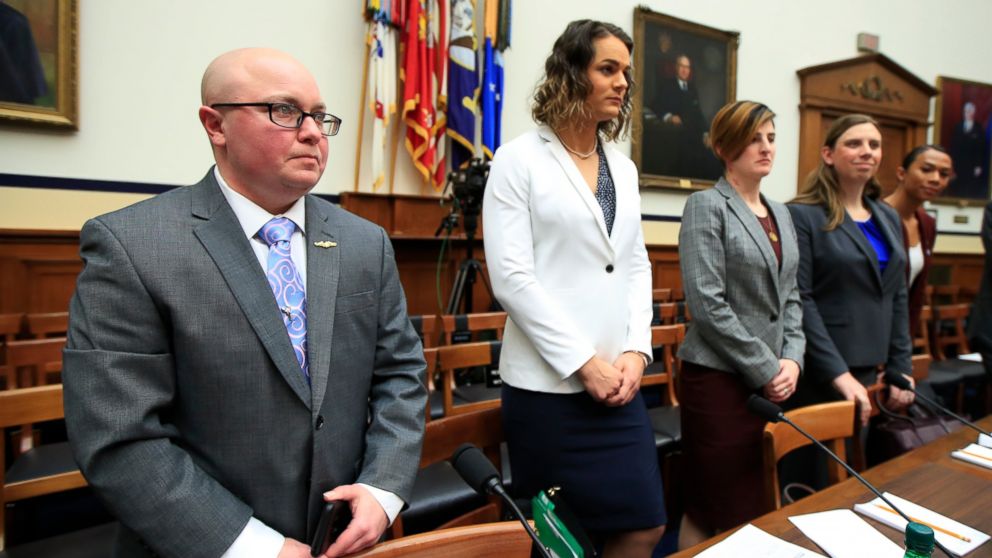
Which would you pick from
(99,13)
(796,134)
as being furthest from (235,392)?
(796,134)

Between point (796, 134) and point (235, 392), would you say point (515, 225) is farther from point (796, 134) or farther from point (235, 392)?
point (796, 134)

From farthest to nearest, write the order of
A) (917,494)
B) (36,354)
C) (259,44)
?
1. (259,44)
2. (36,354)
3. (917,494)

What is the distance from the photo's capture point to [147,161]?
3762mm

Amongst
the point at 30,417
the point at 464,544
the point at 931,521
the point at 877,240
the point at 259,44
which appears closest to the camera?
the point at 464,544

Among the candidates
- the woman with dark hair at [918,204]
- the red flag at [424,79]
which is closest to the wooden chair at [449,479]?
the woman with dark hair at [918,204]

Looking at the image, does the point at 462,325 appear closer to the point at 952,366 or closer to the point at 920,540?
the point at 920,540

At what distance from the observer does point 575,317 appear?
147 centimetres

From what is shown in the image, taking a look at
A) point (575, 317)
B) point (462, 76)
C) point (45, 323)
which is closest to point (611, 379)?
point (575, 317)

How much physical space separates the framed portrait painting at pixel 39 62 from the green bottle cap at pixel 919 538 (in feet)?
13.9

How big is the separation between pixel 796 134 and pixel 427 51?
14.3 ft

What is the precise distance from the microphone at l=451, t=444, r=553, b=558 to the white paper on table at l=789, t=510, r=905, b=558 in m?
0.53

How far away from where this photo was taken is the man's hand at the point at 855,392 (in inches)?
74.3

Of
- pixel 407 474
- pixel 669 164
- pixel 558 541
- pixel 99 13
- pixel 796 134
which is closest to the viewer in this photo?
pixel 558 541

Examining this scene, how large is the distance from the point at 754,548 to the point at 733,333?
84 centimetres
